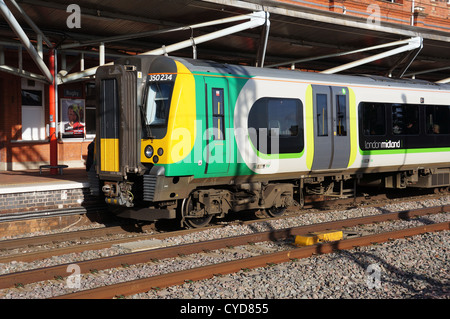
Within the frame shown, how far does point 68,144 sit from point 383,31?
36.4 feet

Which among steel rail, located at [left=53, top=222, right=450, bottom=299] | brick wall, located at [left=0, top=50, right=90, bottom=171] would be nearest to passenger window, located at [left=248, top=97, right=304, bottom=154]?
Result: steel rail, located at [left=53, top=222, right=450, bottom=299]

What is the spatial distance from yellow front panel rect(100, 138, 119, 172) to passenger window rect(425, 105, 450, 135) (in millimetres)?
8373

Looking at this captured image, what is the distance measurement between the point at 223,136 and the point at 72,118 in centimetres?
1004

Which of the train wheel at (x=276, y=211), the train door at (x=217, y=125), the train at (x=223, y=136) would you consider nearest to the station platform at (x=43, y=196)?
the train at (x=223, y=136)

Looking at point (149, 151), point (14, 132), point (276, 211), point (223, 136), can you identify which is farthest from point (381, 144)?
point (14, 132)

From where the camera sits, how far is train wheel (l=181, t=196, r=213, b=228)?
10180 millimetres

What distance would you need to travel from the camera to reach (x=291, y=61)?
1841 centimetres

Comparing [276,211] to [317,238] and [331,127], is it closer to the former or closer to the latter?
[331,127]

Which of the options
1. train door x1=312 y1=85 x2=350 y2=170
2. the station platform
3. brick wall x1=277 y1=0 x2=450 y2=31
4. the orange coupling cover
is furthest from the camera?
brick wall x1=277 y1=0 x2=450 y2=31

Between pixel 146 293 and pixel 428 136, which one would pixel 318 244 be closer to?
pixel 146 293

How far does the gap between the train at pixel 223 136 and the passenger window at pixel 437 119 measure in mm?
1716

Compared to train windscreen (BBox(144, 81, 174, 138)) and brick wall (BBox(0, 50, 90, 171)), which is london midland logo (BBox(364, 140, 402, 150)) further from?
brick wall (BBox(0, 50, 90, 171))

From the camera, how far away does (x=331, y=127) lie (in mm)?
11844

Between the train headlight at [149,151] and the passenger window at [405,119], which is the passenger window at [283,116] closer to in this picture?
the train headlight at [149,151]
